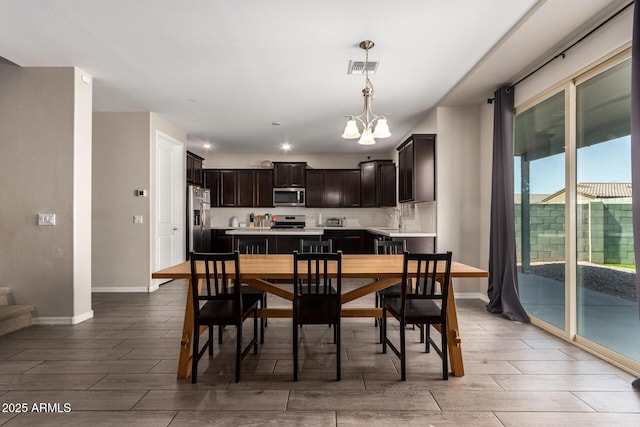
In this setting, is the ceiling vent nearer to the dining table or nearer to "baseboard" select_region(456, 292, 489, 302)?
the dining table

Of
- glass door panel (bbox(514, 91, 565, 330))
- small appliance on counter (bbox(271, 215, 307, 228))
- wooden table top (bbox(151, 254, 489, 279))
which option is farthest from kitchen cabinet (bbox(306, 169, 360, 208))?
wooden table top (bbox(151, 254, 489, 279))

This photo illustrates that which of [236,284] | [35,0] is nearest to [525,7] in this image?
[236,284]

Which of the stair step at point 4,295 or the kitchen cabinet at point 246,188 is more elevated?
the kitchen cabinet at point 246,188

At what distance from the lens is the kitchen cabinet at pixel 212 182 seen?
7.86m

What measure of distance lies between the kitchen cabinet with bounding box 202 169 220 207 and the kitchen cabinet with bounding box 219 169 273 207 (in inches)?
2.7

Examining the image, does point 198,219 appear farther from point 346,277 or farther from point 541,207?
point 541,207

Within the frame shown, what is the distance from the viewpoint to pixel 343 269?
2645 mm

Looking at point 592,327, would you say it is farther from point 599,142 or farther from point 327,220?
point 327,220

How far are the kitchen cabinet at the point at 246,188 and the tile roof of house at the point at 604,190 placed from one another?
5.94 meters

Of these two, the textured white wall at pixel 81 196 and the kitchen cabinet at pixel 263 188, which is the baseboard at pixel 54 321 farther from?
the kitchen cabinet at pixel 263 188

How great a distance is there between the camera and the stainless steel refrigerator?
20.7 ft

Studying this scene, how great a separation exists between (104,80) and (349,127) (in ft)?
9.68

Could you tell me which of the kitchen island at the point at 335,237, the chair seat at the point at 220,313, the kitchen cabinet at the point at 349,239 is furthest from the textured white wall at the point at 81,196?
the kitchen cabinet at the point at 349,239

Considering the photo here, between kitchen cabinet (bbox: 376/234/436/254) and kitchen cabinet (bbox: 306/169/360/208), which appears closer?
kitchen cabinet (bbox: 376/234/436/254)
